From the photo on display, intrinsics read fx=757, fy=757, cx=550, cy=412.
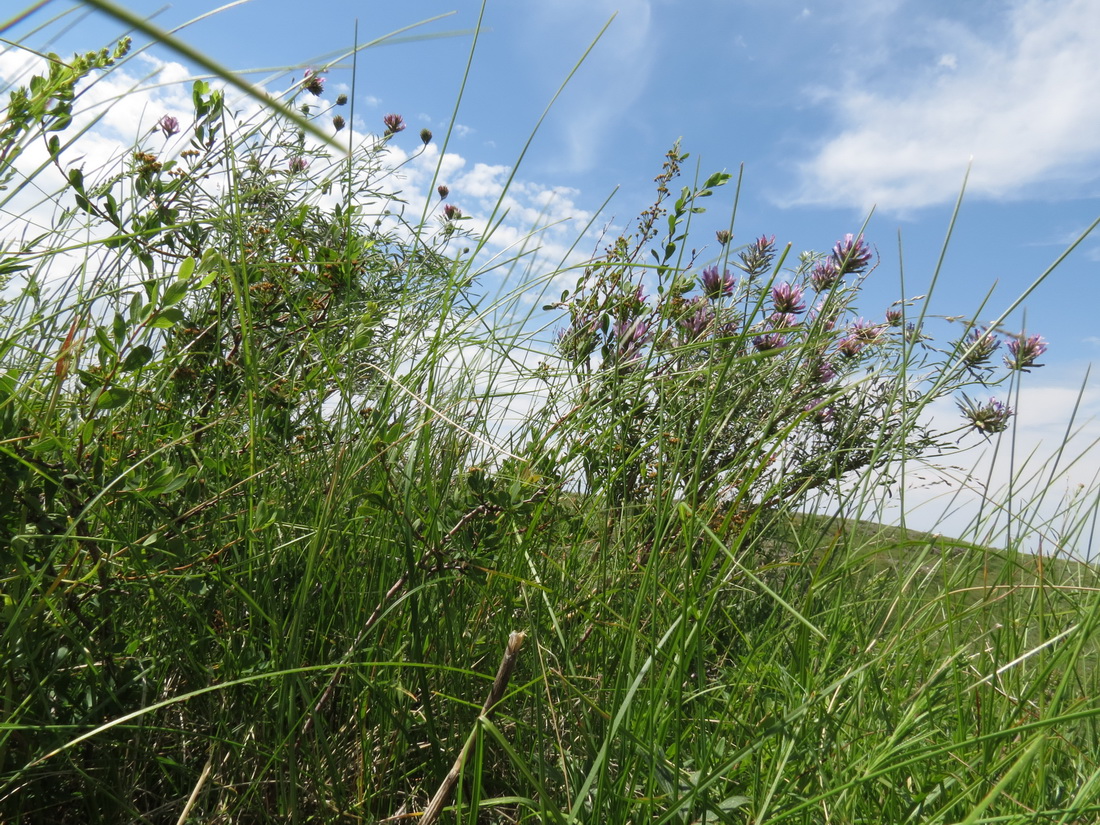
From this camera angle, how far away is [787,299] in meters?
2.18

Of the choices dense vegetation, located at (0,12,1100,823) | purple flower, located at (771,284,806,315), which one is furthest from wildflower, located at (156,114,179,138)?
purple flower, located at (771,284,806,315)

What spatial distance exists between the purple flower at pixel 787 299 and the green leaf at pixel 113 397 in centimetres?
167

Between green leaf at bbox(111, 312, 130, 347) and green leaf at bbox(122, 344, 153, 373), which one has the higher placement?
green leaf at bbox(111, 312, 130, 347)

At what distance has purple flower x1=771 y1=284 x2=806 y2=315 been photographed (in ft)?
7.11

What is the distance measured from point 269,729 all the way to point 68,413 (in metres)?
0.70

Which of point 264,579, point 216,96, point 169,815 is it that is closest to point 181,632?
point 264,579

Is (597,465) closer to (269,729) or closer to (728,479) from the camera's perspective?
(728,479)

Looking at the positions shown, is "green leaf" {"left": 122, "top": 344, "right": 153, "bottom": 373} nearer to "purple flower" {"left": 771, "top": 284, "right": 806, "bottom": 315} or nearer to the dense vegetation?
the dense vegetation

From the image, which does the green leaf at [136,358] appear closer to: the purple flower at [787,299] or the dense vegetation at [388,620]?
the dense vegetation at [388,620]

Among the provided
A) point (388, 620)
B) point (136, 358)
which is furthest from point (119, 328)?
point (388, 620)

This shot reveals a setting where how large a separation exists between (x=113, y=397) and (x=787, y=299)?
174cm

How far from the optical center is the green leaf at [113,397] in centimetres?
105

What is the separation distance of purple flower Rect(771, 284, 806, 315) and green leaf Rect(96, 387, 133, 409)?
1.67 metres

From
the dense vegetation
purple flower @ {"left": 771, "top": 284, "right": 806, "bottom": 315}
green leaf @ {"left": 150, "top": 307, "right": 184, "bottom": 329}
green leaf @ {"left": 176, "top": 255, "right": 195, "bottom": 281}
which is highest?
purple flower @ {"left": 771, "top": 284, "right": 806, "bottom": 315}
